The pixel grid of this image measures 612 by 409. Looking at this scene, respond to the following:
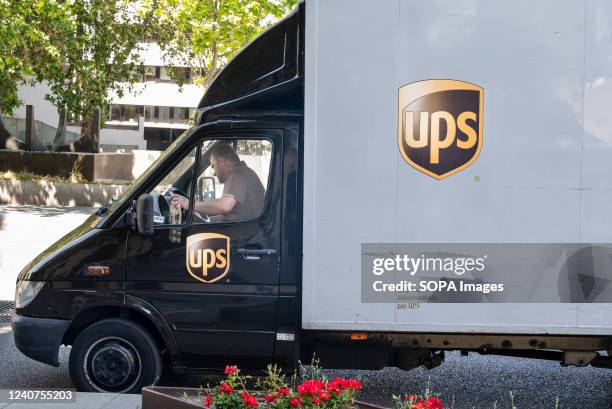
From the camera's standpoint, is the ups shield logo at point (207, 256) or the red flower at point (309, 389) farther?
the ups shield logo at point (207, 256)

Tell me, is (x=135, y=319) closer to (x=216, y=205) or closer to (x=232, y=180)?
(x=216, y=205)

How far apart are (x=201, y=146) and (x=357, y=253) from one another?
1399mm

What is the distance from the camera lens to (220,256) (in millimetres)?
6391

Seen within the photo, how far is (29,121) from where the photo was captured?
3100 centimetres

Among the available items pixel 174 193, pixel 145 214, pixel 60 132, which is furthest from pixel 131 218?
pixel 60 132

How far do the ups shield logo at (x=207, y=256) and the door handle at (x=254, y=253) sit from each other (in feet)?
0.37

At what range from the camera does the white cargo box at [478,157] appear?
608 cm

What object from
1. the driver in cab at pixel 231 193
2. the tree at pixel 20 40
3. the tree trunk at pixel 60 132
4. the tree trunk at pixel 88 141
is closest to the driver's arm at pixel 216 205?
the driver in cab at pixel 231 193

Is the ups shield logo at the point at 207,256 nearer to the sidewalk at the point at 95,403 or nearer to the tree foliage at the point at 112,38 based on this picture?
the sidewalk at the point at 95,403

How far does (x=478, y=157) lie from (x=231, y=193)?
1.76 meters

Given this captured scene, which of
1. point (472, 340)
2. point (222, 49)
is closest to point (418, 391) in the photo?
point (472, 340)

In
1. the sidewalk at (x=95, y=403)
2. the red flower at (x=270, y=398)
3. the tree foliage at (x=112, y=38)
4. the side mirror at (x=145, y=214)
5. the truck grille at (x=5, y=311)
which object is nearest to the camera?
the red flower at (x=270, y=398)

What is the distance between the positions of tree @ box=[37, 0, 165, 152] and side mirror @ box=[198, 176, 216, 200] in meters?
16.9

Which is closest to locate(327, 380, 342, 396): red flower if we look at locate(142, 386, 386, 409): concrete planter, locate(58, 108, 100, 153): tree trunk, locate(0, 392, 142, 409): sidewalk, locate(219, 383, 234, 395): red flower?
locate(142, 386, 386, 409): concrete planter
